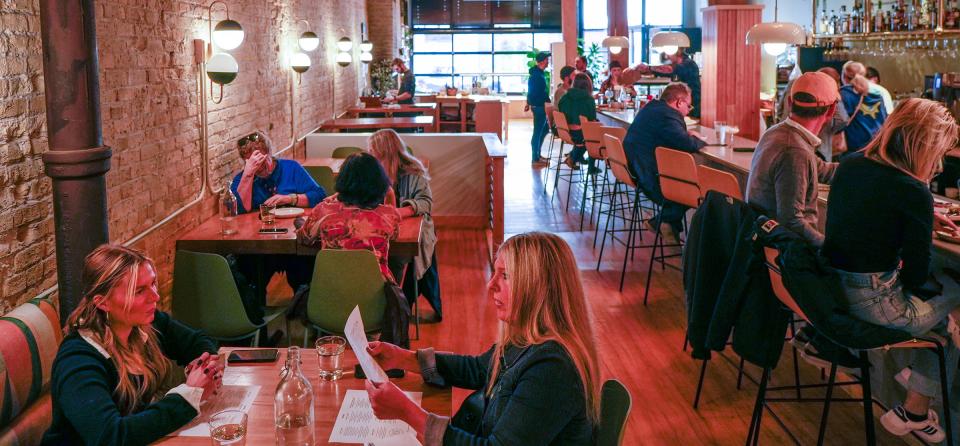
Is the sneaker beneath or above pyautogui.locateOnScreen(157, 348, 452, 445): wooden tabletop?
beneath

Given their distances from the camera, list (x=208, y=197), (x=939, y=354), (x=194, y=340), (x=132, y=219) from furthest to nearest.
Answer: (x=208, y=197)
(x=132, y=219)
(x=939, y=354)
(x=194, y=340)

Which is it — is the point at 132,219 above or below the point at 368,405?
above

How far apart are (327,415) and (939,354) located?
7.57 feet

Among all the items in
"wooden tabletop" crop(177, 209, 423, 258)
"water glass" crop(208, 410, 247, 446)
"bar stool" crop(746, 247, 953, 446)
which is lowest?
"bar stool" crop(746, 247, 953, 446)

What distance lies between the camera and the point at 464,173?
26.5ft

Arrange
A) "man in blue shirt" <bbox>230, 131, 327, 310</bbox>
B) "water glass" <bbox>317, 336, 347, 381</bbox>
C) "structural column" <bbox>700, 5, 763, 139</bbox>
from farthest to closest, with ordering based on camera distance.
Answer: "structural column" <bbox>700, 5, 763, 139</bbox> < "man in blue shirt" <bbox>230, 131, 327, 310</bbox> < "water glass" <bbox>317, 336, 347, 381</bbox>

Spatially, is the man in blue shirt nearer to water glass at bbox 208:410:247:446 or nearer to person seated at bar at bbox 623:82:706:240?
person seated at bar at bbox 623:82:706:240

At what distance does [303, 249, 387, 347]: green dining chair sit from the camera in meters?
3.78

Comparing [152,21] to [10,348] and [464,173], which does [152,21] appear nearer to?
[10,348]

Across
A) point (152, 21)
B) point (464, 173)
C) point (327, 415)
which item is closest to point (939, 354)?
point (327, 415)

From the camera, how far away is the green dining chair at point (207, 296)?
366 centimetres

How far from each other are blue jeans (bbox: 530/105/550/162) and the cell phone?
10.2m

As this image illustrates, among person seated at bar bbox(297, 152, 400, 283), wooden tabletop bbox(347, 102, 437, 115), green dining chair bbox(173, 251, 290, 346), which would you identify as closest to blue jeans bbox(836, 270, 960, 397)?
person seated at bar bbox(297, 152, 400, 283)

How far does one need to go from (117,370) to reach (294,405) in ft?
1.82
